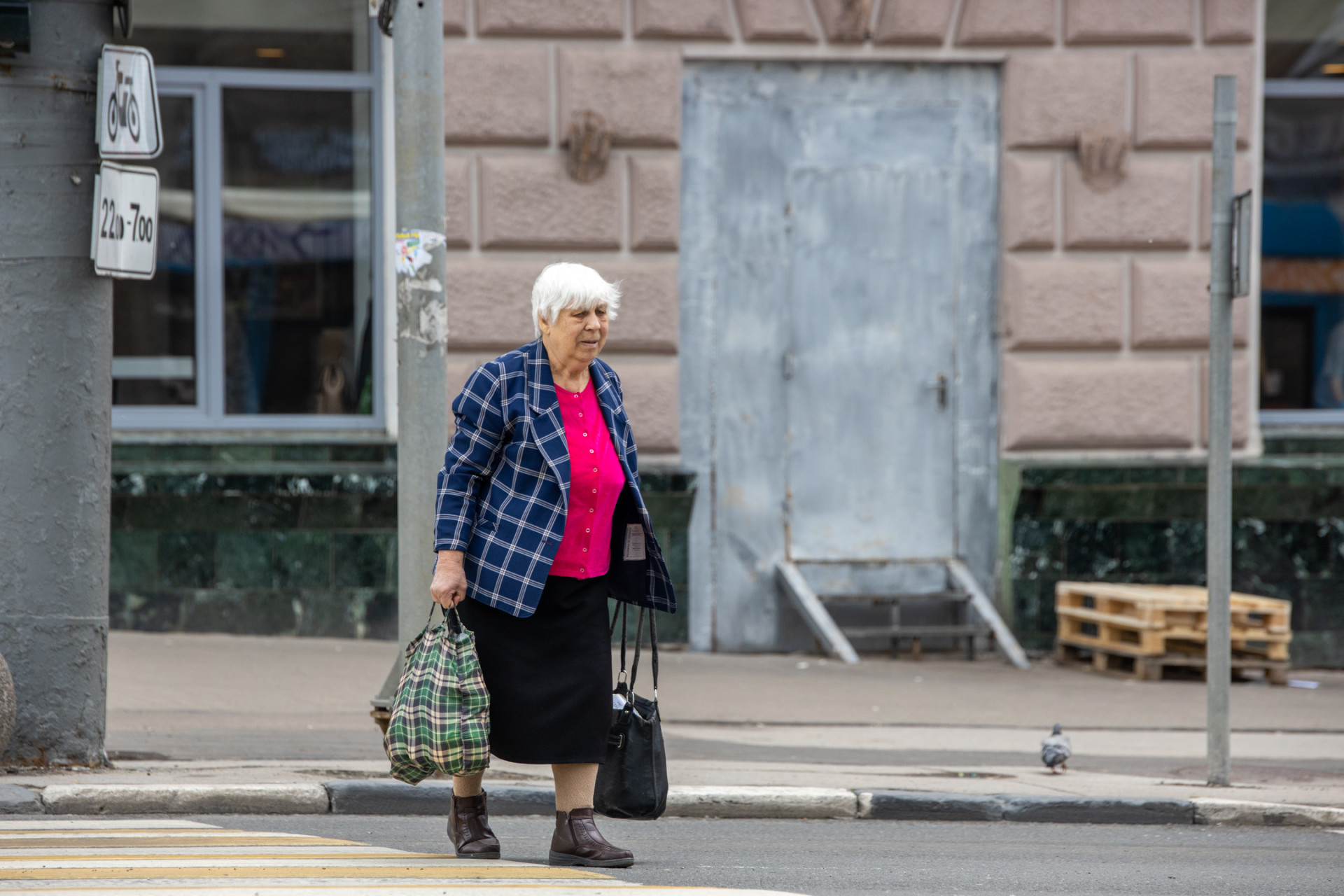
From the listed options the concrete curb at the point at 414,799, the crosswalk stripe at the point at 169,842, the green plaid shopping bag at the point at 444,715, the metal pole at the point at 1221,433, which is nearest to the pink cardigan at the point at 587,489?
the green plaid shopping bag at the point at 444,715

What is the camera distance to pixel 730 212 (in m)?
11.4

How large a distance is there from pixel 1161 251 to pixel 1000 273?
1.08 metres

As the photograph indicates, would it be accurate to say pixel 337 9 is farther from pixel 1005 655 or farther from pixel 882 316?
pixel 1005 655

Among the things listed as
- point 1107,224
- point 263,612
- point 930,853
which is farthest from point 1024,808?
point 263,612

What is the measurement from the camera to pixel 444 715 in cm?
491

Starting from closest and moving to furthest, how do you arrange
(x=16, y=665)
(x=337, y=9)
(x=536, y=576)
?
(x=536, y=576) < (x=16, y=665) < (x=337, y=9)

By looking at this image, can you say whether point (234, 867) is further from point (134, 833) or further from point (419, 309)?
point (419, 309)

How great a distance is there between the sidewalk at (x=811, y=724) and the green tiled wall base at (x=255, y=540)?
0.20m

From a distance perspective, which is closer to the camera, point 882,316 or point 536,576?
point 536,576

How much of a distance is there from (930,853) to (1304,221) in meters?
7.74

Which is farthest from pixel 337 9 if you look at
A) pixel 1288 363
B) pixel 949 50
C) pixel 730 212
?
pixel 1288 363

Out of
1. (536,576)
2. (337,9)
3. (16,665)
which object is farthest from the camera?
(337,9)

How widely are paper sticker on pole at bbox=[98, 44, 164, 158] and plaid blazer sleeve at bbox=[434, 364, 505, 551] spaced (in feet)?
8.25

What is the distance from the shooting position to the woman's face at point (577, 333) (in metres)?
5.05
